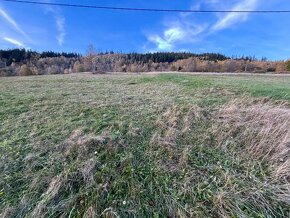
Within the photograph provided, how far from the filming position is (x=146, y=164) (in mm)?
2824

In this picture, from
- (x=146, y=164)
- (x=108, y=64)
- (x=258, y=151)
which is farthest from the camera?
(x=108, y=64)

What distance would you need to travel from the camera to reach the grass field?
2.11m

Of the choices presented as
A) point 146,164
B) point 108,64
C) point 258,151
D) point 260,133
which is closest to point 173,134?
point 146,164

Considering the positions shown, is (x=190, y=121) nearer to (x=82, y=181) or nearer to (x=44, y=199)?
(x=82, y=181)

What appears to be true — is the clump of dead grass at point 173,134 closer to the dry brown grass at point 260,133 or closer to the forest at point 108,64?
the dry brown grass at point 260,133

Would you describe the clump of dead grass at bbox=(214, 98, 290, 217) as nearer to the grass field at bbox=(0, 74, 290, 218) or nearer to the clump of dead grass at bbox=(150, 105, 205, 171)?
the grass field at bbox=(0, 74, 290, 218)

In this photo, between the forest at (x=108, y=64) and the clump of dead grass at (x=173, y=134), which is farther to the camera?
the forest at (x=108, y=64)

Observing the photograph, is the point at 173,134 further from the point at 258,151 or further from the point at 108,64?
the point at 108,64

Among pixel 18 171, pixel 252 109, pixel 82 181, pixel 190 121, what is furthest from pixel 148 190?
pixel 252 109

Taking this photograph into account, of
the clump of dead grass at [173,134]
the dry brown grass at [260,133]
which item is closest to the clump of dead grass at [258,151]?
the dry brown grass at [260,133]

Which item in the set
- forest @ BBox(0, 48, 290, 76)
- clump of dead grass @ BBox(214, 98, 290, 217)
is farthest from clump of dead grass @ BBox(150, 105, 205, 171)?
forest @ BBox(0, 48, 290, 76)

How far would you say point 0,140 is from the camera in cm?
331

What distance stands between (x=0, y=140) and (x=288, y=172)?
497 centimetres

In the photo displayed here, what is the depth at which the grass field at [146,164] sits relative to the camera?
6.93 ft
